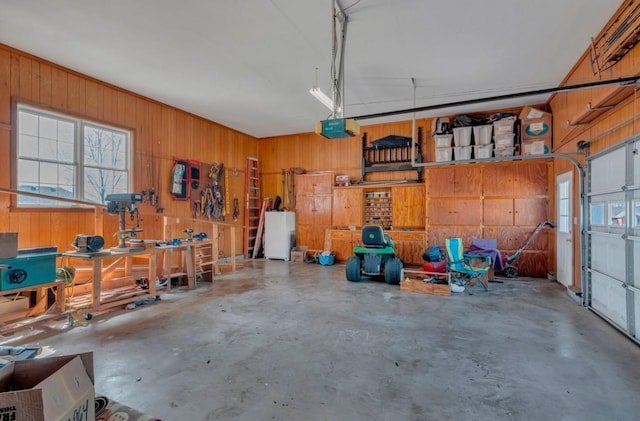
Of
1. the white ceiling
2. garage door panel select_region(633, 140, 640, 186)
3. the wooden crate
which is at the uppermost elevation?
the white ceiling

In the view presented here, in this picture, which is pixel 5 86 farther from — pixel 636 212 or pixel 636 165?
pixel 636 212

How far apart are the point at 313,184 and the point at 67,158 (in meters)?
5.53

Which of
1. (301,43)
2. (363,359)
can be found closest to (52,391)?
(363,359)

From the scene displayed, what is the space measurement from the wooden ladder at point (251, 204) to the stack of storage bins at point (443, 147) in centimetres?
541

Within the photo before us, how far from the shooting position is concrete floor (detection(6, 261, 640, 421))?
7.29ft

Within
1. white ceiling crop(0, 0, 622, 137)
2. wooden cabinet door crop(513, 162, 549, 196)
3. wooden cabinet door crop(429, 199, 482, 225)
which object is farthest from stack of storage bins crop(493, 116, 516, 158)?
wooden cabinet door crop(429, 199, 482, 225)

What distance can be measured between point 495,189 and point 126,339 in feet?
23.7

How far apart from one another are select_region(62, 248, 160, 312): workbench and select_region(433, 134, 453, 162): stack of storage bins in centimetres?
632

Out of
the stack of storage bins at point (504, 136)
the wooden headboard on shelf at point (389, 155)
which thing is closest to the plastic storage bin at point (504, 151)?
the stack of storage bins at point (504, 136)

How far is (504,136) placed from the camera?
6.71m

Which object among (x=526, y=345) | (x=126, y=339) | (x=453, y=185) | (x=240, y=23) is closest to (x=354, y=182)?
(x=453, y=185)

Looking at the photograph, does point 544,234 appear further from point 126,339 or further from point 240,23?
point 126,339

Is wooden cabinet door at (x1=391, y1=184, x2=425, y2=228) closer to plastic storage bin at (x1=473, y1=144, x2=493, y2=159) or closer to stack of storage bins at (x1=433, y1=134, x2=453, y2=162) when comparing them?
stack of storage bins at (x1=433, y1=134, x2=453, y2=162)

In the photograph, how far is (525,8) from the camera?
Result: 3549 mm
